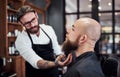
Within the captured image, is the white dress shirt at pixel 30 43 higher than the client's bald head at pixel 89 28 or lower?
lower

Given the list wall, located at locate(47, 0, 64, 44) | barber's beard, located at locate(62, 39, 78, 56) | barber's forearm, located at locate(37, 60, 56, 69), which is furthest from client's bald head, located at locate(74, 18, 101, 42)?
wall, located at locate(47, 0, 64, 44)

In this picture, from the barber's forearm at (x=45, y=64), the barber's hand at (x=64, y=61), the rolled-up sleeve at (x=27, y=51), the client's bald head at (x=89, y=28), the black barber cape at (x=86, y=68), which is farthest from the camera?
the rolled-up sleeve at (x=27, y=51)

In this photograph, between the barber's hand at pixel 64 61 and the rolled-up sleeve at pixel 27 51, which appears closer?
the barber's hand at pixel 64 61

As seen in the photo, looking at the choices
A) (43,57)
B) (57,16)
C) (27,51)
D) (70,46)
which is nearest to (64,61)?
(70,46)

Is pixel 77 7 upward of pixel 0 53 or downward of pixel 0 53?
upward

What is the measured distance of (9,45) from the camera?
16.7 ft

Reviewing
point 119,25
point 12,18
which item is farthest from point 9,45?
point 119,25

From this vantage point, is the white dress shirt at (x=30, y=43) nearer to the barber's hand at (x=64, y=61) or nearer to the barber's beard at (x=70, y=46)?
the barber's hand at (x=64, y=61)

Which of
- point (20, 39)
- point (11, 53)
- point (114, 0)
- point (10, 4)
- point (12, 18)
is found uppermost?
point (114, 0)

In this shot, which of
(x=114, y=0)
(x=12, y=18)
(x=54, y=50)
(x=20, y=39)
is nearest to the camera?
(x=20, y=39)

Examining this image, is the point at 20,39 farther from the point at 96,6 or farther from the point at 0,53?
the point at 96,6

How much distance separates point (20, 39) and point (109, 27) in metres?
6.05

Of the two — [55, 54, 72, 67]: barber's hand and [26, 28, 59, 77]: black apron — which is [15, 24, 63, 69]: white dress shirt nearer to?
[26, 28, 59, 77]: black apron

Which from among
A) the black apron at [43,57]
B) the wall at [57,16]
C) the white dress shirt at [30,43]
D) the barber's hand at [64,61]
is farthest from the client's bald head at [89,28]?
the wall at [57,16]
